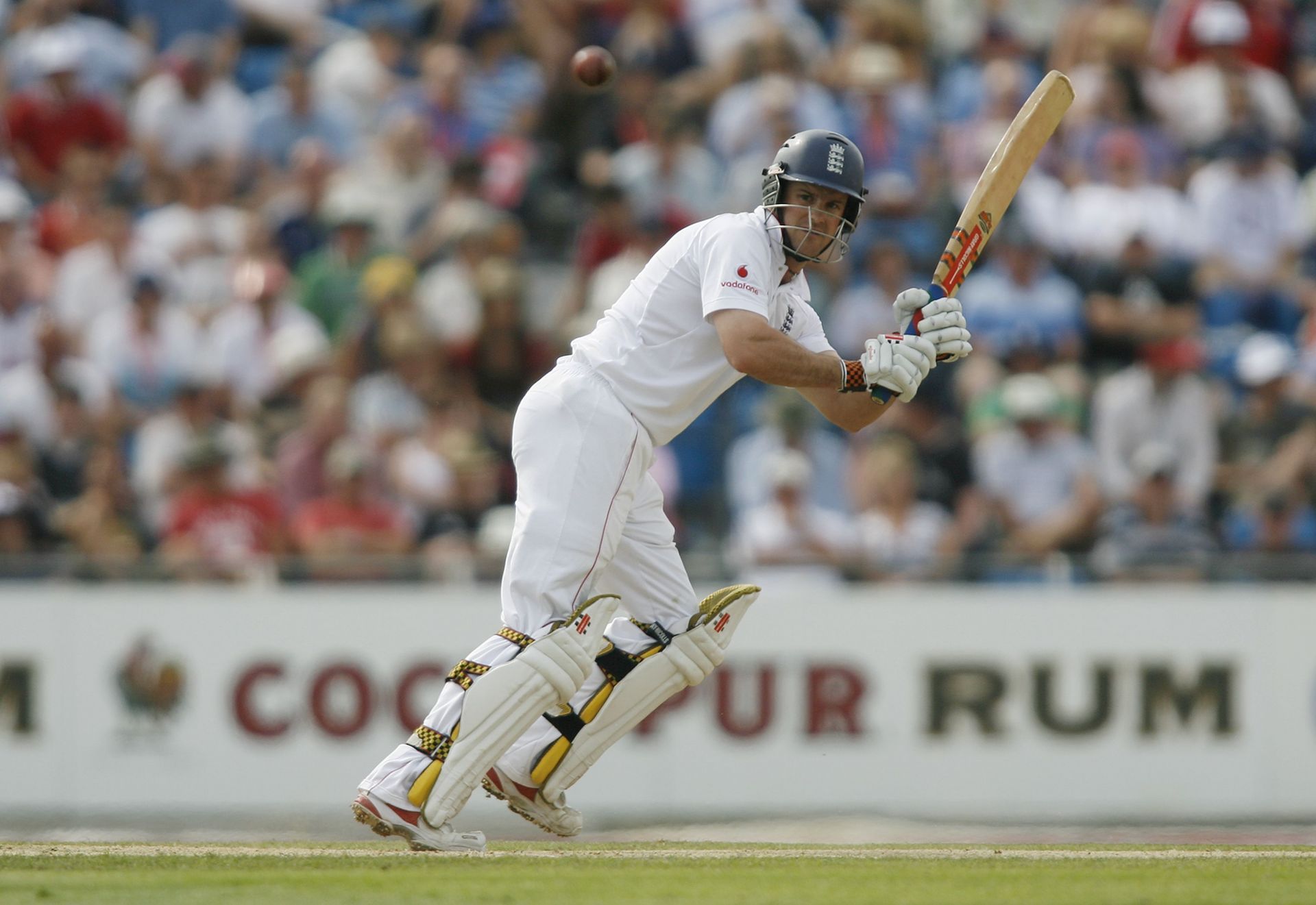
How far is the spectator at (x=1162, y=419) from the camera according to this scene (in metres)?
9.52

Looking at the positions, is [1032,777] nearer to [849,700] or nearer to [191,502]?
[849,700]

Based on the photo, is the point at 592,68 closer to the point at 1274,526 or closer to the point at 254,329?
the point at 254,329

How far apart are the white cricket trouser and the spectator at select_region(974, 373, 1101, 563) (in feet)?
12.8

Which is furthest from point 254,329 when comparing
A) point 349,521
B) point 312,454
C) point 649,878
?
point 649,878

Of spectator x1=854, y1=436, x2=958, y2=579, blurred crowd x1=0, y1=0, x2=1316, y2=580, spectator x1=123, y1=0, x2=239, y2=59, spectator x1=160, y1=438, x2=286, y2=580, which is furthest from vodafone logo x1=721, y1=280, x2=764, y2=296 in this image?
spectator x1=123, y1=0, x2=239, y2=59

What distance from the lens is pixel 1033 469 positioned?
367 inches

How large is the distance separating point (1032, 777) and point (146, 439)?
14.6ft

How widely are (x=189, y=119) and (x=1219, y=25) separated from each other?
6.24m

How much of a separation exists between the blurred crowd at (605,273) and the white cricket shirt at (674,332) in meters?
2.61

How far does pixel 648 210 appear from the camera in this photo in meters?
10.4

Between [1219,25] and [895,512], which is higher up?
[1219,25]

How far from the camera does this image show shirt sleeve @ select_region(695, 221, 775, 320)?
5387mm

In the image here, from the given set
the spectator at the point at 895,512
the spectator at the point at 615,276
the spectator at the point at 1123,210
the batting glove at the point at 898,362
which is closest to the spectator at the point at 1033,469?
the spectator at the point at 895,512

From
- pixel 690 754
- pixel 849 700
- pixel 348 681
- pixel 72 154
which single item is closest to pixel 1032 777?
pixel 849 700
